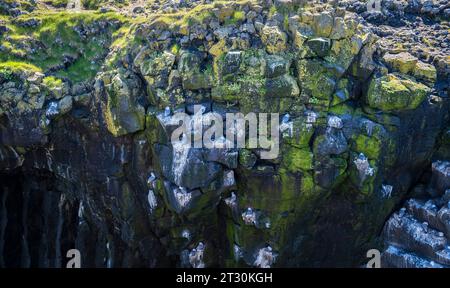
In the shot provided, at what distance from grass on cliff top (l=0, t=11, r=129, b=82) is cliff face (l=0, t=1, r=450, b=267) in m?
0.07

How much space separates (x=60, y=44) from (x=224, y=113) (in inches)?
310

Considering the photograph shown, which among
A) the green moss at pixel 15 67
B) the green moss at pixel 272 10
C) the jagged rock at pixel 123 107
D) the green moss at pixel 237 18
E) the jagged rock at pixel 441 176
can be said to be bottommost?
the jagged rock at pixel 441 176

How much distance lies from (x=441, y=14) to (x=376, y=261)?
1056 cm

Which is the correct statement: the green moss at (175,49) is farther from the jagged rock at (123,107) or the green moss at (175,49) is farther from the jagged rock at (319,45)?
the jagged rock at (319,45)

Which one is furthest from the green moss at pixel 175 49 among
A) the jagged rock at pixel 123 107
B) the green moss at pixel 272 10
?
the green moss at pixel 272 10

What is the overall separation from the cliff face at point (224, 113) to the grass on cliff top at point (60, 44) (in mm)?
70

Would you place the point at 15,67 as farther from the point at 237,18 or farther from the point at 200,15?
the point at 237,18

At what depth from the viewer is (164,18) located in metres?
16.8

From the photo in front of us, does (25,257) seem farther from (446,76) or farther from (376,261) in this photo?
(446,76)

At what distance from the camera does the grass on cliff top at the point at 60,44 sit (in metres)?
17.9

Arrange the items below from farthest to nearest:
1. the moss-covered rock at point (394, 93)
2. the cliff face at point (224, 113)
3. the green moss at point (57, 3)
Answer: the green moss at point (57, 3), the cliff face at point (224, 113), the moss-covered rock at point (394, 93)

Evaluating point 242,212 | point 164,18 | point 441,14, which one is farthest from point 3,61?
point 441,14

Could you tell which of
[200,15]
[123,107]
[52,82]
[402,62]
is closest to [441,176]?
[402,62]

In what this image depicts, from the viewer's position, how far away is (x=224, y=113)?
620 inches
